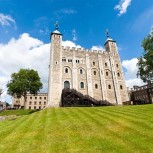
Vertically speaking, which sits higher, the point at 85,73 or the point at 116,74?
the point at 116,74

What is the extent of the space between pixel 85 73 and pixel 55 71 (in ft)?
28.3

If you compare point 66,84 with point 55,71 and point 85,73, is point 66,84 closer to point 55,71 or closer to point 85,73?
point 55,71

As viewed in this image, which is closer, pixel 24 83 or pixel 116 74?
pixel 116 74

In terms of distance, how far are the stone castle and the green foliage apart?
14350 mm

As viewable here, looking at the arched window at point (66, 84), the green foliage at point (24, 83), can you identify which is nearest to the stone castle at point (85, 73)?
the arched window at point (66, 84)

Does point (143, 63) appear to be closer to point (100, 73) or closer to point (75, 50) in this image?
point (100, 73)

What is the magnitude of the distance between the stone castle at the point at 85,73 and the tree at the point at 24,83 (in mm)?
14352

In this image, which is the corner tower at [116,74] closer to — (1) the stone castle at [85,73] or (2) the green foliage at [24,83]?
(1) the stone castle at [85,73]

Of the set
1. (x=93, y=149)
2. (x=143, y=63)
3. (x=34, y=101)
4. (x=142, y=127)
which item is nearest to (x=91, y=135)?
(x=93, y=149)

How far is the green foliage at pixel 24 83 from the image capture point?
1837 inches

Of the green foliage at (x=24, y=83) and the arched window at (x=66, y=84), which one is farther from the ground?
the green foliage at (x=24, y=83)

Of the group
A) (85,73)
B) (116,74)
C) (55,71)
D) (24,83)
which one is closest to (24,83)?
(24,83)

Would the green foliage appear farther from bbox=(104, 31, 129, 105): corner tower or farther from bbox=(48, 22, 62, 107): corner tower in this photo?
bbox=(104, 31, 129, 105): corner tower

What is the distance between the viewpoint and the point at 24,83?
4722 cm
